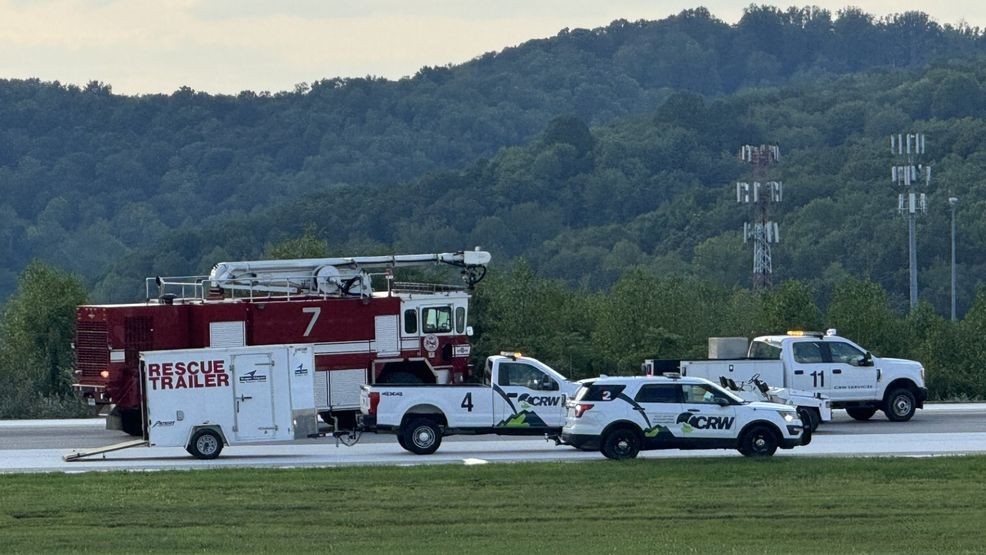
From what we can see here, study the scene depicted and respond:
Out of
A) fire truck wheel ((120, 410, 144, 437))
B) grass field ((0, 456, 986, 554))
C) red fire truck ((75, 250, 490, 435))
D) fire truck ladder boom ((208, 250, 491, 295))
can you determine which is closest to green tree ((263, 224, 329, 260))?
fire truck ladder boom ((208, 250, 491, 295))

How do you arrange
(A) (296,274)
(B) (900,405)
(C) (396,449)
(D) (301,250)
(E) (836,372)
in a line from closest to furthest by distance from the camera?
1. (C) (396,449)
2. (E) (836,372)
3. (B) (900,405)
4. (A) (296,274)
5. (D) (301,250)

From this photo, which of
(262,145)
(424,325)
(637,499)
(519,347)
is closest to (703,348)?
(519,347)

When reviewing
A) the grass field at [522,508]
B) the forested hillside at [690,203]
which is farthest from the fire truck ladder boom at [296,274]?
the forested hillside at [690,203]

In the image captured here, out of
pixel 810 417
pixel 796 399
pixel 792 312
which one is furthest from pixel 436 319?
pixel 792 312

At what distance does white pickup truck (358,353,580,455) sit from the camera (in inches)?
1227

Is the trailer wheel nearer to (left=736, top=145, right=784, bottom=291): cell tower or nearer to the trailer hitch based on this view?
the trailer hitch

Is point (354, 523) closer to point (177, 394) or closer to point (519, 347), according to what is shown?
point (177, 394)

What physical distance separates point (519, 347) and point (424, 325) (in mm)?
16136

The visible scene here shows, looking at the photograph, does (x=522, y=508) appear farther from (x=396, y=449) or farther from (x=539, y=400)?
(x=396, y=449)

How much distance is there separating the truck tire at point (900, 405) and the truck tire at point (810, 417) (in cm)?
367

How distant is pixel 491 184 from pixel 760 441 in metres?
119

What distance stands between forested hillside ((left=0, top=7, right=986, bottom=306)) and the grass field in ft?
220

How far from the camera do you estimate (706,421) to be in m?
29.3

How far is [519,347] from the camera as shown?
5309cm
